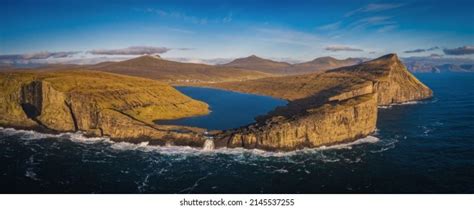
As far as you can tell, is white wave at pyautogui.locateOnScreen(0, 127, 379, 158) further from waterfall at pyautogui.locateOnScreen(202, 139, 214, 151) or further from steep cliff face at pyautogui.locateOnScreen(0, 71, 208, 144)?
steep cliff face at pyautogui.locateOnScreen(0, 71, 208, 144)

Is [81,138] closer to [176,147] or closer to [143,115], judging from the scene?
[143,115]

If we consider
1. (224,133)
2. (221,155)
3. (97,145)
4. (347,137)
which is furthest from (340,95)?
(97,145)

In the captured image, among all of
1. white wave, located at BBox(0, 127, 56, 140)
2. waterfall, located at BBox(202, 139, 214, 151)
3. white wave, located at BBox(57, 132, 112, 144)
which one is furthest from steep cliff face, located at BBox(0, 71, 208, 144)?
white wave, located at BBox(0, 127, 56, 140)

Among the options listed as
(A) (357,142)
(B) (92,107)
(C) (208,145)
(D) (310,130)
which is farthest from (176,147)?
(A) (357,142)

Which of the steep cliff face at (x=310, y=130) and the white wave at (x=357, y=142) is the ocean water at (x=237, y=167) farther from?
the steep cliff face at (x=310, y=130)

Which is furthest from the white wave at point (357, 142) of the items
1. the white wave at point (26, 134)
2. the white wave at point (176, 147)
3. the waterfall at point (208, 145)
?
the white wave at point (26, 134)

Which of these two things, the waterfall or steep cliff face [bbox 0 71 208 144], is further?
steep cliff face [bbox 0 71 208 144]
